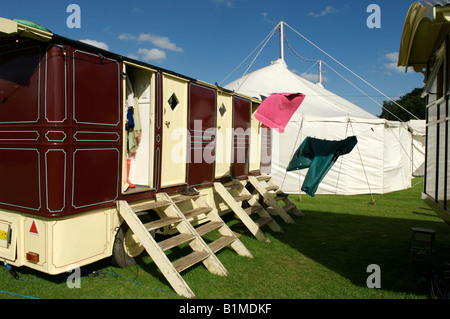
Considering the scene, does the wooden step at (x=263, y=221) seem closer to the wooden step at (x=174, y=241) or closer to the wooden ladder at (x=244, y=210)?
the wooden ladder at (x=244, y=210)

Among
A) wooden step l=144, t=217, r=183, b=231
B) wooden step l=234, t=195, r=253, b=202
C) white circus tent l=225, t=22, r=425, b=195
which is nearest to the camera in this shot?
wooden step l=144, t=217, r=183, b=231

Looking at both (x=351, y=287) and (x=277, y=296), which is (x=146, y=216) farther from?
(x=351, y=287)

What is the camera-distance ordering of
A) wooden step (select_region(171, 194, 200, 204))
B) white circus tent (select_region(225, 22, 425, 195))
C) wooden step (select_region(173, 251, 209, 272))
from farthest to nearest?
1. white circus tent (select_region(225, 22, 425, 195))
2. wooden step (select_region(171, 194, 200, 204))
3. wooden step (select_region(173, 251, 209, 272))

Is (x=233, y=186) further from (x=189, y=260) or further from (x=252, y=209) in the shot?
(x=189, y=260)

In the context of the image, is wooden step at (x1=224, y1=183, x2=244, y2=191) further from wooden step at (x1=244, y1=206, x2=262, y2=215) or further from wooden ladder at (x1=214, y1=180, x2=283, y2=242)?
wooden step at (x1=244, y1=206, x2=262, y2=215)

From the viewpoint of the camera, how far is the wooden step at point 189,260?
4.51m

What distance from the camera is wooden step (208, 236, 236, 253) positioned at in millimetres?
5348

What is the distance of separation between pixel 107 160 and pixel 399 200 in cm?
1088

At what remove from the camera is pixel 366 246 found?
6.57 metres

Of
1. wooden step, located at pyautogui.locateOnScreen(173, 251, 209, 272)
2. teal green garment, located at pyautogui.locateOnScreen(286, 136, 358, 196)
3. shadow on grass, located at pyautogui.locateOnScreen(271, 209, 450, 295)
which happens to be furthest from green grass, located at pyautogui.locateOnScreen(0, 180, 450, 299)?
teal green garment, located at pyautogui.locateOnScreen(286, 136, 358, 196)

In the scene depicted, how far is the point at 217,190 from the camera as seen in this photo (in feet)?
23.0

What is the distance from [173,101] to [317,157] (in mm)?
3491

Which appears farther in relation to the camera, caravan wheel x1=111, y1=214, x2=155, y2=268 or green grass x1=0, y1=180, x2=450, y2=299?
caravan wheel x1=111, y1=214, x2=155, y2=268

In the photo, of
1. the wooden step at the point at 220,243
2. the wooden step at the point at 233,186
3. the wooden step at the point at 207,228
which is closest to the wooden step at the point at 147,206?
the wooden step at the point at 207,228
